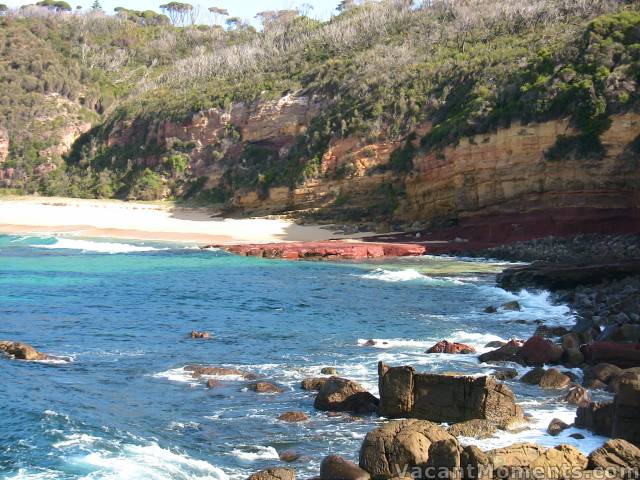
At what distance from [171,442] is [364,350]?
24.8 feet

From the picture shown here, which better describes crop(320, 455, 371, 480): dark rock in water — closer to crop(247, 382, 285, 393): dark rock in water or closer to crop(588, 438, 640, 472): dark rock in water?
crop(588, 438, 640, 472): dark rock in water

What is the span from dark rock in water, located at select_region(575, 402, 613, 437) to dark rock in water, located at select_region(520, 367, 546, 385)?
2938 mm

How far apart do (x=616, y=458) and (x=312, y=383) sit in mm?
7028

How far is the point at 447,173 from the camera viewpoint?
151 ft

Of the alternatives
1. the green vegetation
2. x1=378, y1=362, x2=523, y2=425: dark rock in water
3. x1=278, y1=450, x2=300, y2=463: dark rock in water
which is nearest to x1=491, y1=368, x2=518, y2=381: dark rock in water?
x1=378, y1=362, x2=523, y2=425: dark rock in water

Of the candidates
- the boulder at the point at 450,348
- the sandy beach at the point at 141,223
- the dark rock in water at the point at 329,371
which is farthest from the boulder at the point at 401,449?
the sandy beach at the point at 141,223

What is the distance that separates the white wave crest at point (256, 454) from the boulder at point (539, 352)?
7502 millimetres

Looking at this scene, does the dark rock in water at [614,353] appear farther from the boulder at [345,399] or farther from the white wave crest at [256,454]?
the white wave crest at [256,454]

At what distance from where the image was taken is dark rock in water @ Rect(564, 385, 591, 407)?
13684mm

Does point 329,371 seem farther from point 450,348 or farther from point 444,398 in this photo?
point 444,398

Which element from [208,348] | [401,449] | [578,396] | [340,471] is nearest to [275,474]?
[340,471]

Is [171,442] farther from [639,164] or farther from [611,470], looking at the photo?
[639,164]

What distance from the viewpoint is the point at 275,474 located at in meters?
10.3

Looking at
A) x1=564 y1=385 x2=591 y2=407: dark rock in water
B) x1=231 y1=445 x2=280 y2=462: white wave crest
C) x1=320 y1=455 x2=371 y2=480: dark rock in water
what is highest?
x1=320 y1=455 x2=371 y2=480: dark rock in water
